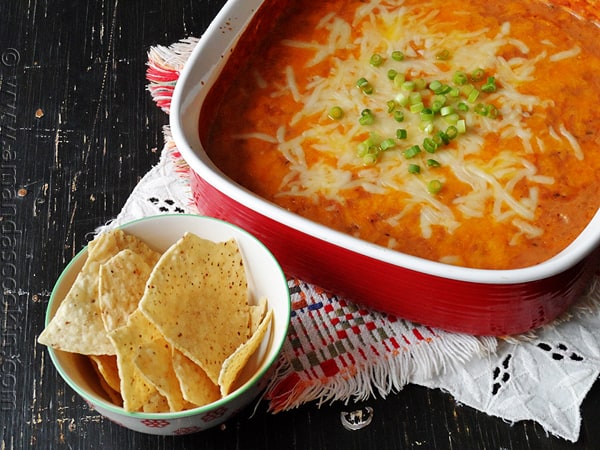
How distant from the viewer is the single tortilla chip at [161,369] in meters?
2.30

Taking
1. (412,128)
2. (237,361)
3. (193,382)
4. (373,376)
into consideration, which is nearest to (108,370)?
(193,382)

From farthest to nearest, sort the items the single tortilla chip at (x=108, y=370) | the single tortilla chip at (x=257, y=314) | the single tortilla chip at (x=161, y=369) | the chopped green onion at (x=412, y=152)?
the chopped green onion at (x=412, y=152) → the single tortilla chip at (x=257, y=314) → the single tortilla chip at (x=108, y=370) → the single tortilla chip at (x=161, y=369)

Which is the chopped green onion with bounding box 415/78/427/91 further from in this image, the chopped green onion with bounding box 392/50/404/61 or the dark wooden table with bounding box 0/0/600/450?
the dark wooden table with bounding box 0/0/600/450

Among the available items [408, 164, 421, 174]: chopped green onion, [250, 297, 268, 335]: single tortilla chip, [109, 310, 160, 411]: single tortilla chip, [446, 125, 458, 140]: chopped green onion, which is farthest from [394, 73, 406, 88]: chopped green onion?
[109, 310, 160, 411]: single tortilla chip

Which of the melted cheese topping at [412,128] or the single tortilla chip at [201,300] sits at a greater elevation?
the melted cheese topping at [412,128]

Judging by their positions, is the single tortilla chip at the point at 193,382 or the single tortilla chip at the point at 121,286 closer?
the single tortilla chip at the point at 193,382

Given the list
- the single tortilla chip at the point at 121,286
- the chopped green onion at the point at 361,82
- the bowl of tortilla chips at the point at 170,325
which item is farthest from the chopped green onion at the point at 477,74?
the single tortilla chip at the point at 121,286

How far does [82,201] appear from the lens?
3160 millimetres

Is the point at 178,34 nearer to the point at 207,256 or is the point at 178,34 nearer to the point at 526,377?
the point at 207,256

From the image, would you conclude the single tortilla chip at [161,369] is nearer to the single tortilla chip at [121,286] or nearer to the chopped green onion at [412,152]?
the single tortilla chip at [121,286]

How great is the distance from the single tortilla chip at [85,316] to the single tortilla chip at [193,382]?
0.65 ft

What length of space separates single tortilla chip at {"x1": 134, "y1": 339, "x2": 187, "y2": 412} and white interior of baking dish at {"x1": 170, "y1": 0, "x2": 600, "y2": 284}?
0.48 m

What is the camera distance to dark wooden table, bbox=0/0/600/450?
262cm

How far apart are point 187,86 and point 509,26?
1.15 meters
